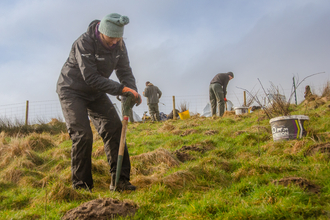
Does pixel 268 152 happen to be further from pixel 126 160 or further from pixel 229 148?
pixel 126 160

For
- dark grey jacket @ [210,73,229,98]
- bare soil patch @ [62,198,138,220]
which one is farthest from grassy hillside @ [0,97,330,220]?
dark grey jacket @ [210,73,229,98]

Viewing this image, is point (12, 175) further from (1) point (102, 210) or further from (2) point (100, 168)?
(1) point (102, 210)

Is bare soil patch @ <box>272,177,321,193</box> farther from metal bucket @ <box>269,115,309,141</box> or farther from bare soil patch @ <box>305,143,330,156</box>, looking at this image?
metal bucket @ <box>269,115,309,141</box>

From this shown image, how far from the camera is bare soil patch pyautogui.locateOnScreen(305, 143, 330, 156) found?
3.86 meters

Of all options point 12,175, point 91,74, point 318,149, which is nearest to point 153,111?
point 12,175

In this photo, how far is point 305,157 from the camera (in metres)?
3.96

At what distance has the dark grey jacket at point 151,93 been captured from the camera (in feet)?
39.9

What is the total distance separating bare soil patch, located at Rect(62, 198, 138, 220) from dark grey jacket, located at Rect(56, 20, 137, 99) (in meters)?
1.24

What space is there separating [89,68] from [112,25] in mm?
542

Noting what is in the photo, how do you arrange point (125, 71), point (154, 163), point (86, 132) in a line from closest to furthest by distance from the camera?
point (86, 132) → point (125, 71) → point (154, 163)

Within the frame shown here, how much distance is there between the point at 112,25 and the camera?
10.4 ft

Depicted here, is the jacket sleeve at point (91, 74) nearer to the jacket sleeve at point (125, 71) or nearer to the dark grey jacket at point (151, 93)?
the jacket sleeve at point (125, 71)

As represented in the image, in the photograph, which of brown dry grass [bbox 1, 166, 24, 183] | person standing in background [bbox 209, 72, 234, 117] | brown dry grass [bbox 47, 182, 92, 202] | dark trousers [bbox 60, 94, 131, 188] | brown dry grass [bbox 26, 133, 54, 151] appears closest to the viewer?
brown dry grass [bbox 47, 182, 92, 202]

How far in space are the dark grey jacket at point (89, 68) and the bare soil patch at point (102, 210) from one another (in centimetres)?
124
